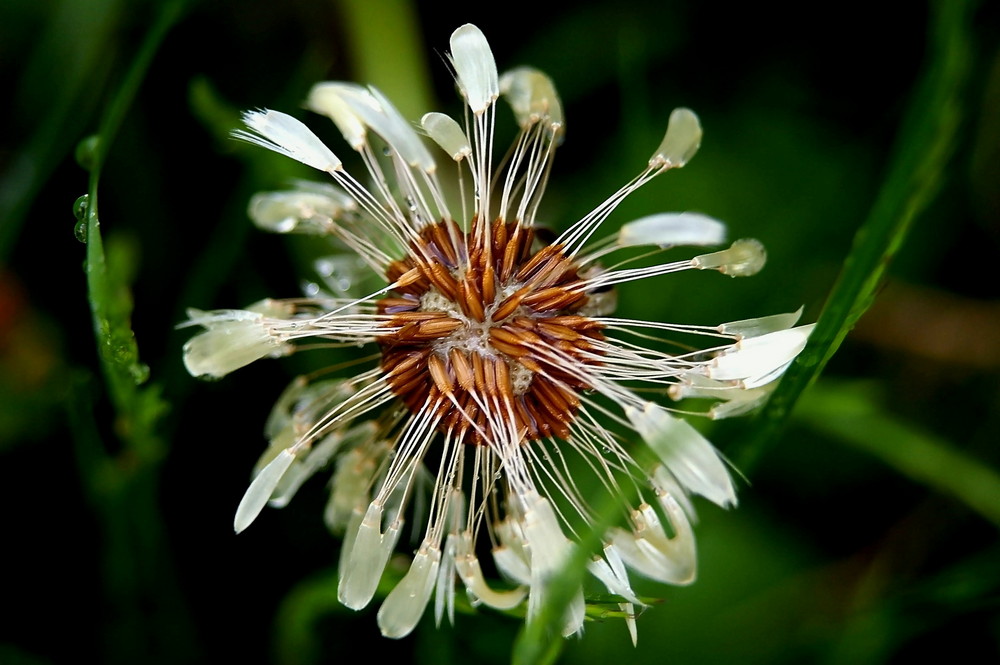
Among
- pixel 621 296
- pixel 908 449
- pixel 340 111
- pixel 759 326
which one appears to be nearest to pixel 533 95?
pixel 340 111

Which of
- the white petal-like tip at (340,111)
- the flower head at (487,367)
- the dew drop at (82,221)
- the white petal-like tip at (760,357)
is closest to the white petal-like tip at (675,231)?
the flower head at (487,367)

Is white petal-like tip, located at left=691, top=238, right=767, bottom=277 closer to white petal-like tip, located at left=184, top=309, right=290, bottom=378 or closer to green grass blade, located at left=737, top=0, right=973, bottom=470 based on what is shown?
green grass blade, located at left=737, top=0, right=973, bottom=470

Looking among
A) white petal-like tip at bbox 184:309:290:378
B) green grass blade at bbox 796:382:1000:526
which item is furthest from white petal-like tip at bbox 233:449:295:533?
green grass blade at bbox 796:382:1000:526

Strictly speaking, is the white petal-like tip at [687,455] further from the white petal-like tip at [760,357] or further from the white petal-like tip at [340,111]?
the white petal-like tip at [340,111]

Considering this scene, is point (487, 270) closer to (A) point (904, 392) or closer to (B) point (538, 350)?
(B) point (538, 350)

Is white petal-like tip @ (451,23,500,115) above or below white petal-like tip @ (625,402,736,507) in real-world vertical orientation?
above

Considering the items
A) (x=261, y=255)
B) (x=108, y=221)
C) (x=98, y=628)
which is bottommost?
(x=98, y=628)

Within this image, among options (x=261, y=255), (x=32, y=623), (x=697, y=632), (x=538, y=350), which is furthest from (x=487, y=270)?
(x=32, y=623)
